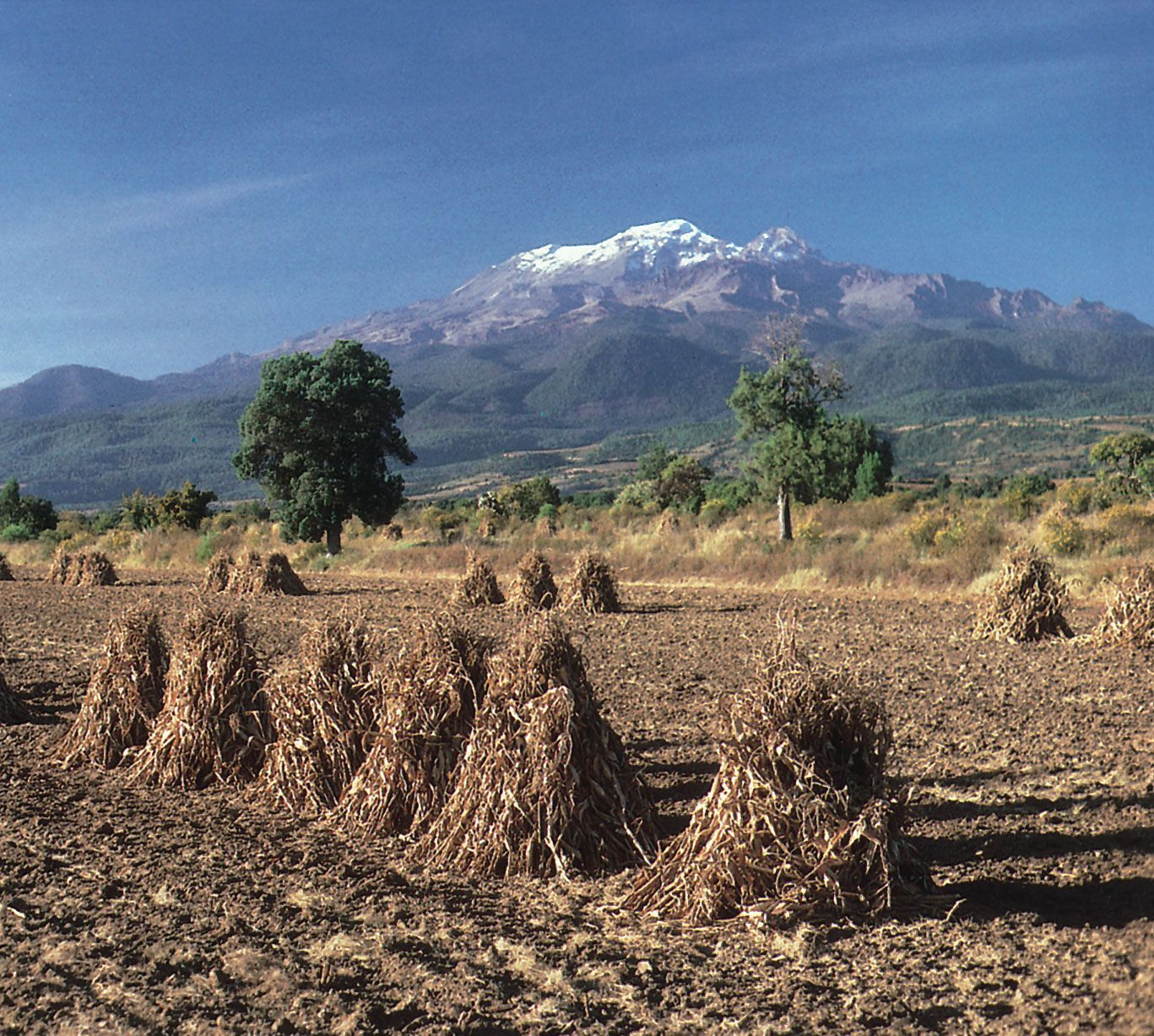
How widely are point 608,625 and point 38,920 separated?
11.5m

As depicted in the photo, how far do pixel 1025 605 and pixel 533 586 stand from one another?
777 cm

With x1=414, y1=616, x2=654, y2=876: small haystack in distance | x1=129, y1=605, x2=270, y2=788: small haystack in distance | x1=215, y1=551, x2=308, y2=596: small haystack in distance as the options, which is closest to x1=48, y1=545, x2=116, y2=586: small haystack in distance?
x1=215, y1=551, x2=308, y2=596: small haystack in distance

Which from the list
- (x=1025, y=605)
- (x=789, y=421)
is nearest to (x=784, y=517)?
(x=789, y=421)

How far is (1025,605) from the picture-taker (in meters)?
13.7

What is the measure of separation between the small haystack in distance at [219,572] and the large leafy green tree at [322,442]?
7069mm

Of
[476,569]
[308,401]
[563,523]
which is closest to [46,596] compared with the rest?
[476,569]

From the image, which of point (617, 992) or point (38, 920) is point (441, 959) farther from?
point (38, 920)

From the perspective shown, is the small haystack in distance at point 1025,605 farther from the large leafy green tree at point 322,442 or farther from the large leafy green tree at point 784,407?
the large leafy green tree at point 322,442

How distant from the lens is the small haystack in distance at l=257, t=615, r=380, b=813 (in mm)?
7109

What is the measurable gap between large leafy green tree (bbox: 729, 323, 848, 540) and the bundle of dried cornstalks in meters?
15.5

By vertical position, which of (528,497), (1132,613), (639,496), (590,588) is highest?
(528,497)

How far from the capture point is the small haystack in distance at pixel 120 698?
27.3ft

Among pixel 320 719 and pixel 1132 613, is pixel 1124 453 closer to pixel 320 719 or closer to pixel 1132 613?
pixel 1132 613

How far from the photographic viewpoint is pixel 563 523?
37438 millimetres
